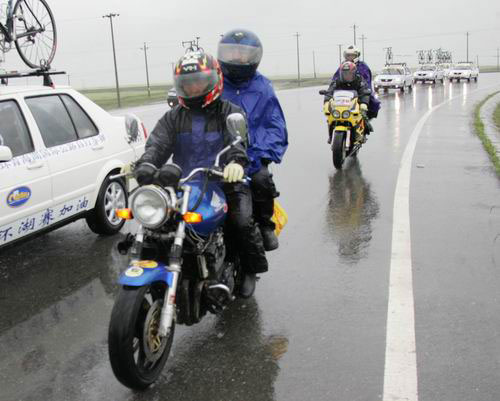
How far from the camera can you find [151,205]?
3439mm

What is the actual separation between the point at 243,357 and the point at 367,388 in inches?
32.3

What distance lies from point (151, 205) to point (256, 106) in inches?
61.6

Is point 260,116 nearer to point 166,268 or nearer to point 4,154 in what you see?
point 166,268

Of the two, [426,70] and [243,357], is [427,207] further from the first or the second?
[426,70]

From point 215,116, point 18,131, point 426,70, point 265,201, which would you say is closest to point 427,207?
point 265,201

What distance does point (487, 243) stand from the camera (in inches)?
234

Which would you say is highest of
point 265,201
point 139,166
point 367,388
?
point 139,166

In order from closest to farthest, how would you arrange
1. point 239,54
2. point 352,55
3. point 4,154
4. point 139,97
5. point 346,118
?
point 239,54
point 4,154
point 346,118
point 352,55
point 139,97

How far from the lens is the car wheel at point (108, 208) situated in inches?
254

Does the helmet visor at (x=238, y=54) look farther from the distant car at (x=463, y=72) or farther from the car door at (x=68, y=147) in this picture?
the distant car at (x=463, y=72)

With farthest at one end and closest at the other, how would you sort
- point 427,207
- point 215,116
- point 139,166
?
point 427,207 → point 215,116 → point 139,166

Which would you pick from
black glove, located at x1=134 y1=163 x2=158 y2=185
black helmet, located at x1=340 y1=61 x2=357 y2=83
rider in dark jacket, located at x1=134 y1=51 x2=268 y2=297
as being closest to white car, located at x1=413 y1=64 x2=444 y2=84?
black helmet, located at x1=340 y1=61 x2=357 y2=83

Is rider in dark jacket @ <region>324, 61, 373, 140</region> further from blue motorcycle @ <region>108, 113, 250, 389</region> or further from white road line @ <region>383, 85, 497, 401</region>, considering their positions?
blue motorcycle @ <region>108, 113, 250, 389</region>

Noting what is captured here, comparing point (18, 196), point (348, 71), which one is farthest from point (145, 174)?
point (348, 71)
